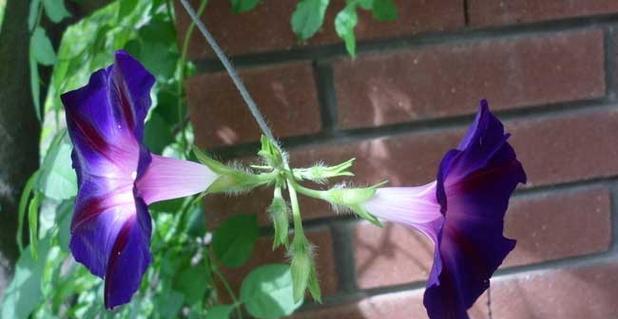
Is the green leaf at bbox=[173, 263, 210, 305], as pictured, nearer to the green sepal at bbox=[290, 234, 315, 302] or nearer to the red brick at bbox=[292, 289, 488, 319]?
the red brick at bbox=[292, 289, 488, 319]

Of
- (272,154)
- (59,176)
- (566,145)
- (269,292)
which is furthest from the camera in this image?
(566,145)

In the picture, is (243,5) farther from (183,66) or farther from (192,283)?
(192,283)

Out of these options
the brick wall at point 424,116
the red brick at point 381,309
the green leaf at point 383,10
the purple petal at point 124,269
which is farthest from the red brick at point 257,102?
the purple petal at point 124,269

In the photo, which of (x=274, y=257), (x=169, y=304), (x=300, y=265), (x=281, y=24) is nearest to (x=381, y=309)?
(x=274, y=257)

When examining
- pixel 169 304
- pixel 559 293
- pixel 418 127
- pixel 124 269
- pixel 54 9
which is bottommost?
pixel 559 293

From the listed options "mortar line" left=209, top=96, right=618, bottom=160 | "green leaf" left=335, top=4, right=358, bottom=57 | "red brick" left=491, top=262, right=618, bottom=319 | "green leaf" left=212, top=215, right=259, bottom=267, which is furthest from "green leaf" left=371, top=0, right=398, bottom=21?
"red brick" left=491, top=262, right=618, bottom=319

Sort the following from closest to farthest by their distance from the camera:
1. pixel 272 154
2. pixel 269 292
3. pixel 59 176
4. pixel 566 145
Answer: pixel 272 154 < pixel 59 176 < pixel 269 292 < pixel 566 145

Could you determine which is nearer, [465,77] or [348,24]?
[348,24]
